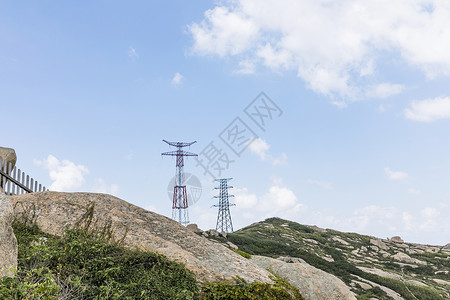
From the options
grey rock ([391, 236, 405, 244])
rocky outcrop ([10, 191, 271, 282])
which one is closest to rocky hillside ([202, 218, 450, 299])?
grey rock ([391, 236, 405, 244])

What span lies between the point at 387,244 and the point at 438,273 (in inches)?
625

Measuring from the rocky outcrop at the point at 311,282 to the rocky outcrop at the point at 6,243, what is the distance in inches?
266

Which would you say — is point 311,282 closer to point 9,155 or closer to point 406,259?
point 9,155

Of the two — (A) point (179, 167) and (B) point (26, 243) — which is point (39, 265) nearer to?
(B) point (26, 243)

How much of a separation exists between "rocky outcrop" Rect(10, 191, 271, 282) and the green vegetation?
23.0 inches

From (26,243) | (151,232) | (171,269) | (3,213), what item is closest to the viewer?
(3,213)

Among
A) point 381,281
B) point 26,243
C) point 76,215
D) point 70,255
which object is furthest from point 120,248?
point 381,281

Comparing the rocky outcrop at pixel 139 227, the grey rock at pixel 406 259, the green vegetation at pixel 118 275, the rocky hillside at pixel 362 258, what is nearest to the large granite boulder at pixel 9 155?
the rocky outcrop at pixel 139 227

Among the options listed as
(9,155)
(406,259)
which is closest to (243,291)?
(9,155)

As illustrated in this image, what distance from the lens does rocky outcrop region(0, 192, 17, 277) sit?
19.8ft

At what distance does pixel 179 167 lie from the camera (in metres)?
45.3

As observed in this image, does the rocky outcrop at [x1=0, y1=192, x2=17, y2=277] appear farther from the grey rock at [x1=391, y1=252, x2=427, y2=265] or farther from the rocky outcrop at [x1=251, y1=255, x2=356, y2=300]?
the grey rock at [x1=391, y1=252, x2=427, y2=265]

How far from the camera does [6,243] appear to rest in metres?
6.25

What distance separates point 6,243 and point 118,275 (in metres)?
2.28
